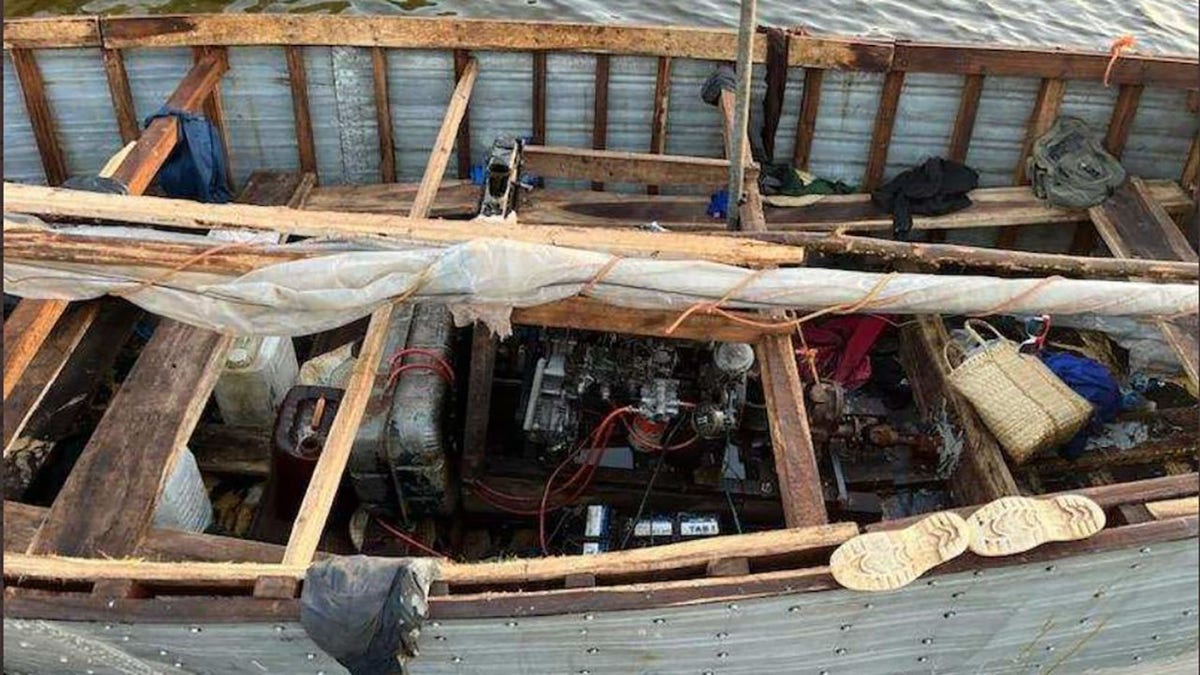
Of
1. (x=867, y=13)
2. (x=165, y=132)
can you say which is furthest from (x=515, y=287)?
(x=867, y=13)

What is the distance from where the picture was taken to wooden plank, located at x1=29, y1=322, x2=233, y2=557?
4418 millimetres

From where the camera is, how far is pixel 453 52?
23.6 ft

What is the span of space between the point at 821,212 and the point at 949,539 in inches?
154

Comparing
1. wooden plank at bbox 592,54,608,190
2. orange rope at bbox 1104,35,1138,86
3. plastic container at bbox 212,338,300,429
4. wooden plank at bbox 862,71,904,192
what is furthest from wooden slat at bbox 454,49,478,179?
orange rope at bbox 1104,35,1138,86

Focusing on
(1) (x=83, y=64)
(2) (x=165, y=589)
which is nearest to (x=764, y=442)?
(2) (x=165, y=589)

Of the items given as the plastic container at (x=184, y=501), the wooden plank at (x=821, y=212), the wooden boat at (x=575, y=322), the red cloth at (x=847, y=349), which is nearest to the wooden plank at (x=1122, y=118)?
the wooden boat at (x=575, y=322)

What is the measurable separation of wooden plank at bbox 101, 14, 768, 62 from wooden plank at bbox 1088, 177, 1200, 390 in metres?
2.11

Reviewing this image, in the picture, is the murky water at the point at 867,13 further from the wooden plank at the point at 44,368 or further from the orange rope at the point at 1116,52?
the wooden plank at the point at 44,368

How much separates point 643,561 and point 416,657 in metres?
1.01

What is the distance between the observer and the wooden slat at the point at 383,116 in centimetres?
718

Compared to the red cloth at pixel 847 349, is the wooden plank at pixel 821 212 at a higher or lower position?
higher

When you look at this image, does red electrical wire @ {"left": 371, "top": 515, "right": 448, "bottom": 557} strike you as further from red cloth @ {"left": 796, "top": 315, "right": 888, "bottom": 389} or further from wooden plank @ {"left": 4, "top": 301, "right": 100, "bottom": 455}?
red cloth @ {"left": 796, "top": 315, "right": 888, "bottom": 389}

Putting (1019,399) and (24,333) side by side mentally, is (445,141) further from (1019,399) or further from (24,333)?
(1019,399)

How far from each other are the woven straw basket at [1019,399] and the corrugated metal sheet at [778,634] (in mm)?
1340
